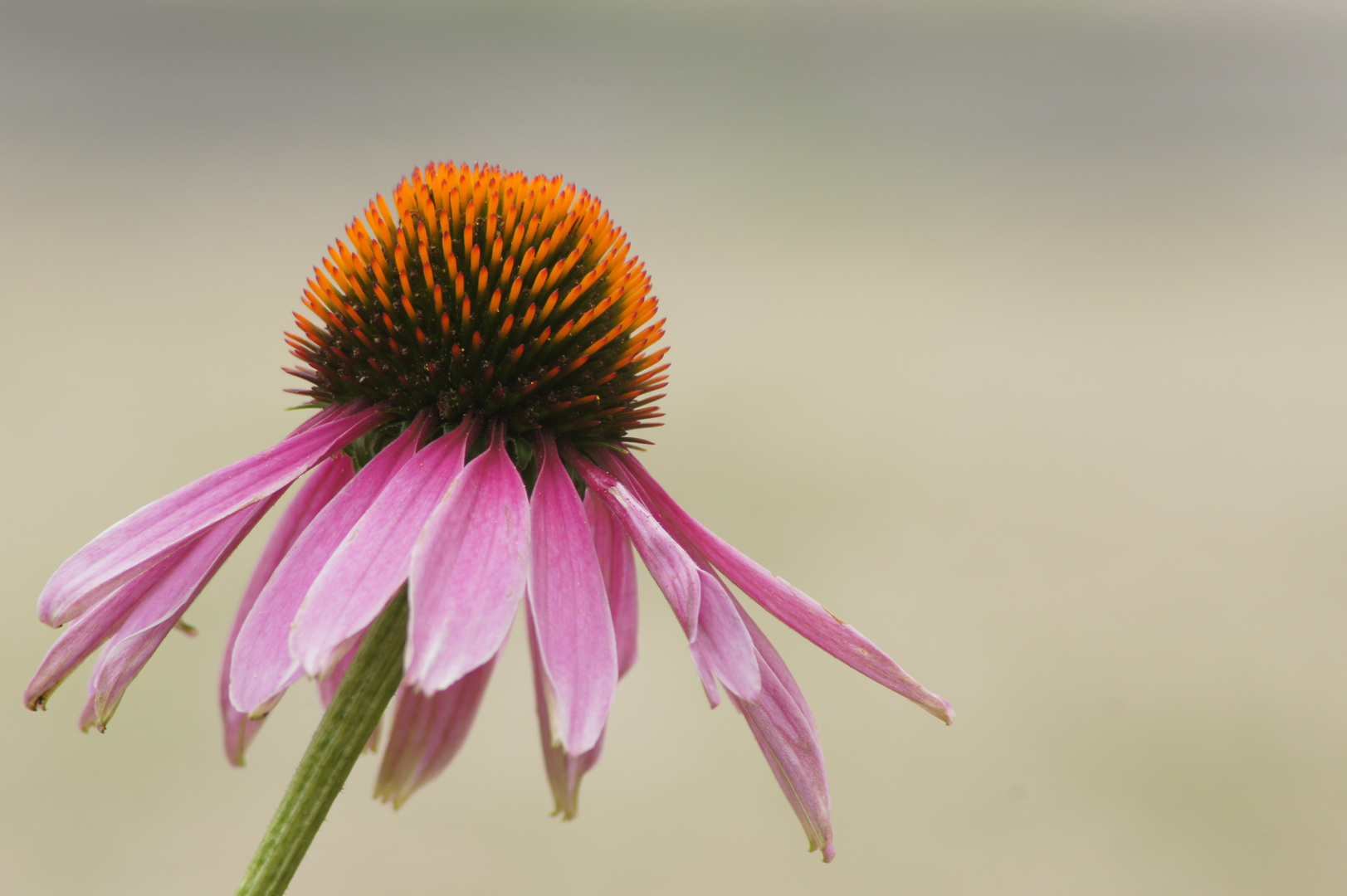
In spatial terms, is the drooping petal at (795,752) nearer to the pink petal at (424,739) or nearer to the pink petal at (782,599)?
the pink petal at (782,599)

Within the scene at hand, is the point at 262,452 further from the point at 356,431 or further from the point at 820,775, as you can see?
the point at 820,775

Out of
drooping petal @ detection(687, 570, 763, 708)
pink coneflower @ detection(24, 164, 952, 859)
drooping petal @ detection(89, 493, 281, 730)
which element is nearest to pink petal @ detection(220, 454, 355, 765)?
pink coneflower @ detection(24, 164, 952, 859)

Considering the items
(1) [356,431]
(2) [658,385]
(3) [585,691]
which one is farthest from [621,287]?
(3) [585,691]

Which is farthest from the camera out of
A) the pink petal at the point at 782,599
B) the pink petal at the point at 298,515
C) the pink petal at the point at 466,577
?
the pink petal at the point at 298,515

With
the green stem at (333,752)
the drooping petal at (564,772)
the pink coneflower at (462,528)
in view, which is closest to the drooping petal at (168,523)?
the pink coneflower at (462,528)

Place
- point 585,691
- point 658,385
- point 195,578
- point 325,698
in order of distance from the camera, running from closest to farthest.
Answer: point 585,691
point 195,578
point 658,385
point 325,698

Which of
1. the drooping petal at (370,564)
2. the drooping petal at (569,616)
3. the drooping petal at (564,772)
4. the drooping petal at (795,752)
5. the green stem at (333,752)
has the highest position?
the drooping petal at (370,564)

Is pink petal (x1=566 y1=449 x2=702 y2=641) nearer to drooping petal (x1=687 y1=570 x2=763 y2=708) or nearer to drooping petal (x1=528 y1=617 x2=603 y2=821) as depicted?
drooping petal (x1=687 y1=570 x2=763 y2=708)
